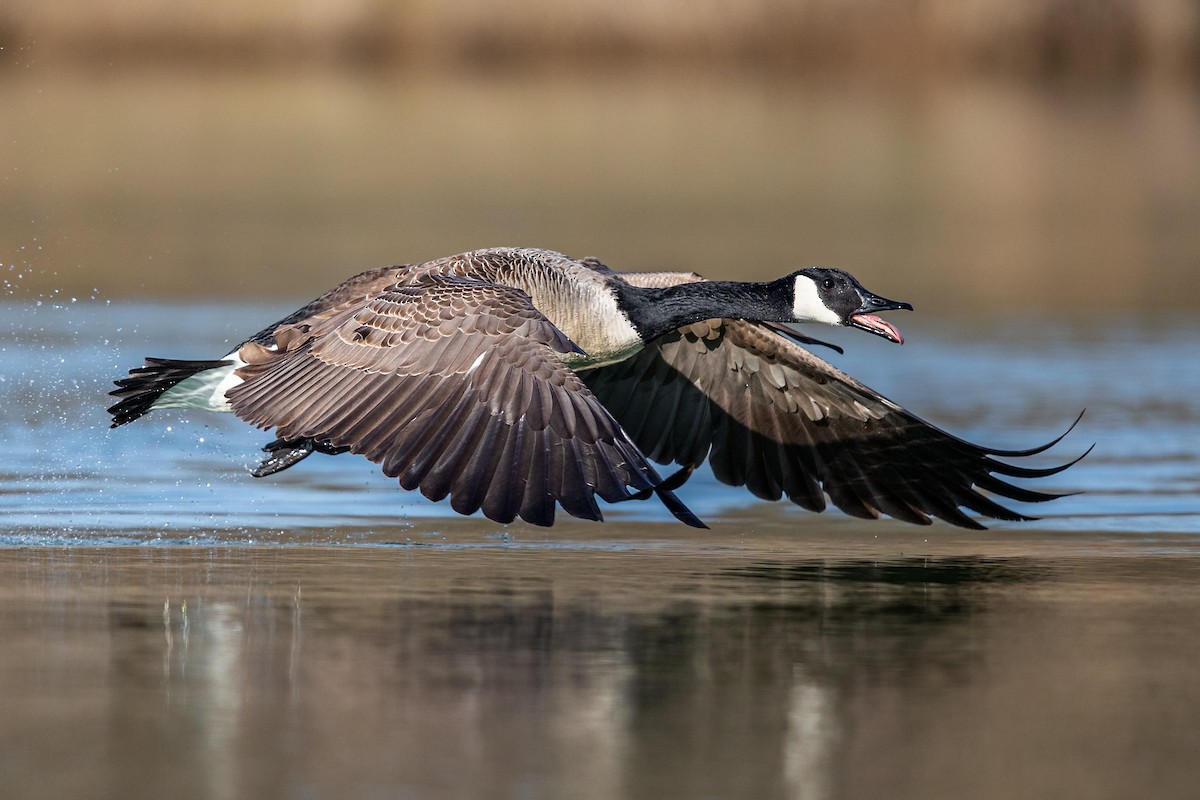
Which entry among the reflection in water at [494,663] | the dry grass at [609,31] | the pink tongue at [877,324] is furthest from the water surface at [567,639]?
the dry grass at [609,31]

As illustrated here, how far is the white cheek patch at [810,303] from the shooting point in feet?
30.2

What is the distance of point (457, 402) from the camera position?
7.84 m

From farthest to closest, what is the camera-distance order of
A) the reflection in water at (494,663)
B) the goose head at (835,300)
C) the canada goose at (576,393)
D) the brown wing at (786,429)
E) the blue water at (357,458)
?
the blue water at (357,458) → the brown wing at (786,429) → the goose head at (835,300) → the canada goose at (576,393) → the reflection in water at (494,663)

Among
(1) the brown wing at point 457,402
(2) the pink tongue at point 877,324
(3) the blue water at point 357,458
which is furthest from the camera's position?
(3) the blue water at point 357,458

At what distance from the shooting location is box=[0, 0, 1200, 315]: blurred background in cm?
2169

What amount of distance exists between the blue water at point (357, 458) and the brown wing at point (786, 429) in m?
0.33

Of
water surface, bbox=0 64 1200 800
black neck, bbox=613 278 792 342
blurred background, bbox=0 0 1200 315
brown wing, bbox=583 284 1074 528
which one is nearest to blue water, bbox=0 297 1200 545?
water surface, bbox=0 64 1200 800

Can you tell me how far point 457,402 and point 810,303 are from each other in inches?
84.7

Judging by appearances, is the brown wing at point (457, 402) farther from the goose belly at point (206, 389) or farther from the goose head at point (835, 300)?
the goose head at point (835, 300)

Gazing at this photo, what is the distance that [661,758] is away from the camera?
18.8 ft

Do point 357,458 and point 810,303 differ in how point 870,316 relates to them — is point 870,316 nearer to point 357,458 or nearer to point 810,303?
point 810,303

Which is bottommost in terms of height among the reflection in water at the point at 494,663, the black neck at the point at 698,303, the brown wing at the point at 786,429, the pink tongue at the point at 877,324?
the reflection in water at the point at 494,663

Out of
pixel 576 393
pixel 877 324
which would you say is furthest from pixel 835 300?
pixel 576 393

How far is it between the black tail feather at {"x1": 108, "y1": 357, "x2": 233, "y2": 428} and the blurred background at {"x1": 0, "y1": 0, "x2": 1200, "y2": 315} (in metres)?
8.87
